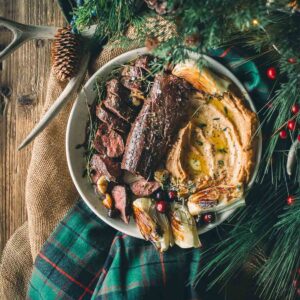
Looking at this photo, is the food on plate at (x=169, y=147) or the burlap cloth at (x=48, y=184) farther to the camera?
the burlap cloth at (x=48, y=184)

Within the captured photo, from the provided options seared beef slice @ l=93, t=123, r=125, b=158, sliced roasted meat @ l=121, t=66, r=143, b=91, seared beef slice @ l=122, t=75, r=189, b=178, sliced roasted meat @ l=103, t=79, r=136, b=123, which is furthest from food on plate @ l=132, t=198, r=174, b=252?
sliced roasted meat @ l=121, t=66, r=143, b=91

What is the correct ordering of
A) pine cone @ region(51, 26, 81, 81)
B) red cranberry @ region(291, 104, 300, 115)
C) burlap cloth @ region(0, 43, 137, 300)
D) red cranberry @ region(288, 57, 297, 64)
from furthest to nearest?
burlap cloth @ region(0, 43, 137, 300) < pine cone @ region(51, 26, 81, 81) < red cranberry @ region(291, 104, 300, 115) < red cranberry @ region(288, 57, 297, 64)

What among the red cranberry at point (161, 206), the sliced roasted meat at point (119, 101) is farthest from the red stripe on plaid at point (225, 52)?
the red cranberry at point (161, 206)

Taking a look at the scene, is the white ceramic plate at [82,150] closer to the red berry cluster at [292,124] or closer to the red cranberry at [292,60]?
the red berry cluster at [292,124]

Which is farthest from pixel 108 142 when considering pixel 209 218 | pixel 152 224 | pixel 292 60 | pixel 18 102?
pixel 292 60

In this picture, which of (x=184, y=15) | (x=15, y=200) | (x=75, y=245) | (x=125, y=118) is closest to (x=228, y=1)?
(x=184, y=15)

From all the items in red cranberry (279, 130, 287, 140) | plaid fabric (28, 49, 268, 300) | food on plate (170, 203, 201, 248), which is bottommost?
plaid fabric (28, 49, 268, 300)

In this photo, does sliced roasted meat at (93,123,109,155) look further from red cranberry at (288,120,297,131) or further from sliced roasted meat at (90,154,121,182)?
red cranberry at (288,120,297,131)
